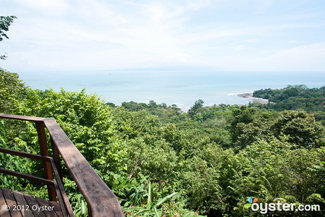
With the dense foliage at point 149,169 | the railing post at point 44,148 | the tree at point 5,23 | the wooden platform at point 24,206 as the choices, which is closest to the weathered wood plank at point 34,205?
the wooden platform at point 24,206

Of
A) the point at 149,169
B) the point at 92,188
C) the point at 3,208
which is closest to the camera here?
the point at 92,188

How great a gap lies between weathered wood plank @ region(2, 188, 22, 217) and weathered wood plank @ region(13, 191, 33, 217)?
24 mm

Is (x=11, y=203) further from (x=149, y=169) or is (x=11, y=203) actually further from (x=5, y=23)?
(x=5, y=23)

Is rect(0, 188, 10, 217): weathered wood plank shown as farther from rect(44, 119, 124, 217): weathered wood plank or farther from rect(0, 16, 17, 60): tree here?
rect(0, 16, 17, 60): tree

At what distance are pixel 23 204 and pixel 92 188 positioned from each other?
4.58 ft

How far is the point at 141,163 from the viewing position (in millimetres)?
6332

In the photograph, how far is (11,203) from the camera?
62.5 inches

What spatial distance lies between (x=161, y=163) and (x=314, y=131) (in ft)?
38.8

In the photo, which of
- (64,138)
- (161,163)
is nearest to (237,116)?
(161,163)

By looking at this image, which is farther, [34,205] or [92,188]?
[34,205]

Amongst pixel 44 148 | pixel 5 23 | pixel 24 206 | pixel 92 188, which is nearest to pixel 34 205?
pixel 24 206

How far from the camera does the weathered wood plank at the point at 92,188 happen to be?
2.05ft

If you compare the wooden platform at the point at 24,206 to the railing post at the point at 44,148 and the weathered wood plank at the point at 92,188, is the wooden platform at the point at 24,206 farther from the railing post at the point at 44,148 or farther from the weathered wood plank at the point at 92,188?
the weathered wood plank at the point at 92,188

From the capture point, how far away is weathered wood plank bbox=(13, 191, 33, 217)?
1468 millimetres
